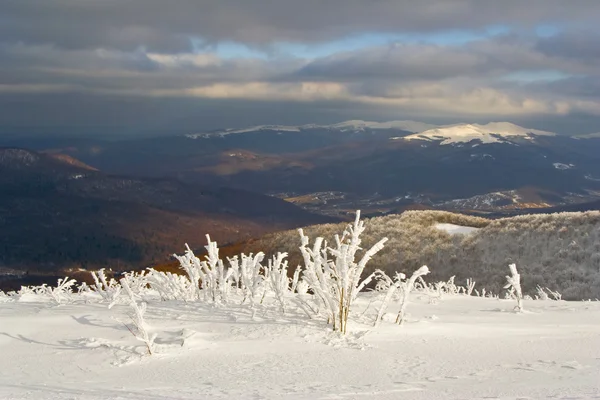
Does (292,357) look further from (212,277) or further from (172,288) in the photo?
(172,288)

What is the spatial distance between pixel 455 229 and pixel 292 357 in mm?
22000

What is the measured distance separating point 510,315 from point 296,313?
2.94m

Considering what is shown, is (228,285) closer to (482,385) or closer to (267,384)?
(267,384)

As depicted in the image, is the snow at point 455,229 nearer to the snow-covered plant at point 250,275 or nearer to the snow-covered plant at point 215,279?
the snow-covered plant at point 250,275

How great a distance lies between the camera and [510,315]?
8.43 meters

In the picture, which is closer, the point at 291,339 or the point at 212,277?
the point at 291,339

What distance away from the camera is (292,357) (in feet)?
19.4

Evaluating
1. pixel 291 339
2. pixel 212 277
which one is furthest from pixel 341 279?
pixel 212 277

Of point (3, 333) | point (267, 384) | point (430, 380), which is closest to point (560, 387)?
point (430, 380)

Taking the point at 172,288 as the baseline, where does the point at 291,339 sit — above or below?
below

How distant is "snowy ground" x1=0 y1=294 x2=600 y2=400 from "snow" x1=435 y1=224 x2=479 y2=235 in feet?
59.2

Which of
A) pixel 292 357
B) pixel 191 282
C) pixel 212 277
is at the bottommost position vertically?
pixel 292 357

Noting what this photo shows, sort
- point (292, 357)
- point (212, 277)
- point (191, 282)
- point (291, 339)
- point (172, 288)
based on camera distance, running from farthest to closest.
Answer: point (172, 288) < point (191, 282) < point (212, 277) < point (291, 339) < point (292, 357)

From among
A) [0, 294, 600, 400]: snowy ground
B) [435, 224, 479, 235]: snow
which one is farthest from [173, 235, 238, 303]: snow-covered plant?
[435, 224, 479, 235]: snow
